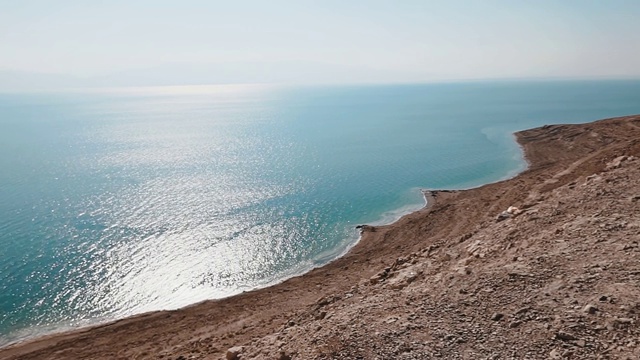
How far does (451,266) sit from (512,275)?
4531 millimetres

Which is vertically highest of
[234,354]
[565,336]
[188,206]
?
[565,336]

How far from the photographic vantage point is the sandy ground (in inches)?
568

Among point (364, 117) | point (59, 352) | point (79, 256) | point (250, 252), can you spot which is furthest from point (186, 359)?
point (364, 117)

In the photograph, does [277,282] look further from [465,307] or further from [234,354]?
[465,307]

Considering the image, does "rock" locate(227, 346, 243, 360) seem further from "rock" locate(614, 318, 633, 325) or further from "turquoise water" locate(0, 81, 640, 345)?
"turquoise water" locate(0, 81, 640, 345)

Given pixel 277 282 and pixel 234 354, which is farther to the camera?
pixel 277 282

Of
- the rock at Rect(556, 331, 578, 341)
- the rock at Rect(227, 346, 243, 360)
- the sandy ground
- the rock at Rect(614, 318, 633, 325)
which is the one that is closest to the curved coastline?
the sandy ground

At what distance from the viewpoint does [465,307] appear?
16641 millimetres

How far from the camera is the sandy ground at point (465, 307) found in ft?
47.3

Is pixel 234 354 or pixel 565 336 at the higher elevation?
pixel 565 336

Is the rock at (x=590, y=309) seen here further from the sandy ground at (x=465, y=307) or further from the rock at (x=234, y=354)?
the rock at (x=234, y=354)

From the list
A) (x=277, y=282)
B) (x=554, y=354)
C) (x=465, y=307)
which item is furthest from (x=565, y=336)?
(x=277, y=282)

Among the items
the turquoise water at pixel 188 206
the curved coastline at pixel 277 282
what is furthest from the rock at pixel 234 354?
the turquoise water at pixel 188 206

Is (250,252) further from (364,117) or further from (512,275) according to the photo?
(364,117)
